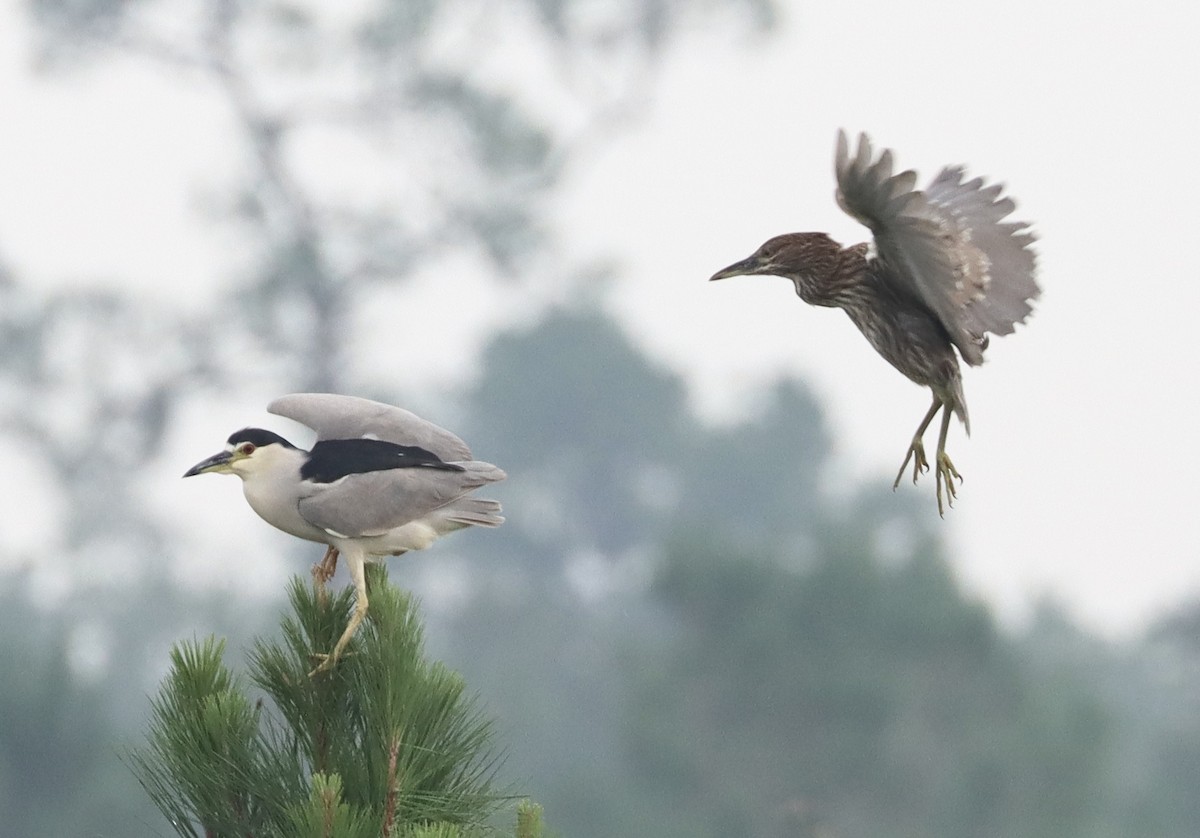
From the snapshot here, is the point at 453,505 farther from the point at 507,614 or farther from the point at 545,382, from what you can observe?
the point at 545,382

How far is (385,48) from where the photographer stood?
36312 mm

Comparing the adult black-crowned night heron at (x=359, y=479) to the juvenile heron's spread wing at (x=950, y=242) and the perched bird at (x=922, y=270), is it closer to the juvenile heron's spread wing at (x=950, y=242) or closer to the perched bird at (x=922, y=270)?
the perched bird at (x=922, y=270)

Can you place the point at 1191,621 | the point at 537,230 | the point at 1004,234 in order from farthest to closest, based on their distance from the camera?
the point at 537,230 < the point at 1191,621 < the point at 1004,234

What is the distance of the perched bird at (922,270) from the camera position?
348cm

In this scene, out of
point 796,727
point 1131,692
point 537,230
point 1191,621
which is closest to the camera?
point 796,727

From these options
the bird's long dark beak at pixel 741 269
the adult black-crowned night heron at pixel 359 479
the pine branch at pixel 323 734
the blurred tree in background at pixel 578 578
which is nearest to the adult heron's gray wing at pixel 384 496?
the adult black-crowned night heron at pixel 359 479

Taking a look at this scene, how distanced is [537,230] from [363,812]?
34615 millimetres

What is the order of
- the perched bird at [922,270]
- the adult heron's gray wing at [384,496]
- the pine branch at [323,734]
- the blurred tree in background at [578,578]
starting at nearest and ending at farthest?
the pine branch at [323,734]
the adult heron's gray wing at [384,496]
the perched bird at [922,270]
the blurred tree in background at [578,578]

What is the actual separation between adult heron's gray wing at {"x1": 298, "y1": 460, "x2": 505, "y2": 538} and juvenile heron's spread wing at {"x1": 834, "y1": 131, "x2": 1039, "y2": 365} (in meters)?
0.74

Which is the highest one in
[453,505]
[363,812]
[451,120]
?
[451,120]

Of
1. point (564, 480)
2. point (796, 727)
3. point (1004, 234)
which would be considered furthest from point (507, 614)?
point (1004, 234)

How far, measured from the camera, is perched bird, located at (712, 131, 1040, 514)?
11.4 ft

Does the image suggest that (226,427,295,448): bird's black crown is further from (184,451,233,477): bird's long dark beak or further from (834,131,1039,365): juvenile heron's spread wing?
(834,131,1039,365): juvenile heron's spread wing

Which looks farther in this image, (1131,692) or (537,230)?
(537,230)
